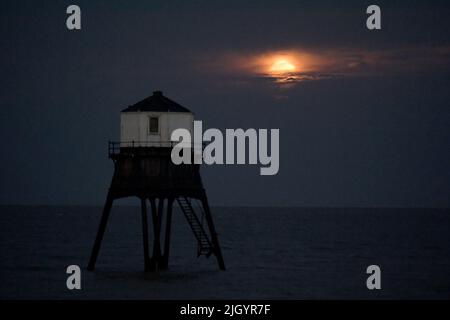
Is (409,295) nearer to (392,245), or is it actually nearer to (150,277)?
(150,277)

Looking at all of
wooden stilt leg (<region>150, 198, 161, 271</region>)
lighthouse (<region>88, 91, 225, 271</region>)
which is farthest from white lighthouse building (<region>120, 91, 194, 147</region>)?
wooden stilt leg (<region>150, 198, 161, 271</region>)

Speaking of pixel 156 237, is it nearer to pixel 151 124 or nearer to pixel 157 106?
pixel 151 124

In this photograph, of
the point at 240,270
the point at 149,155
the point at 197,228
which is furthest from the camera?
the point at 240,270

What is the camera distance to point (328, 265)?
80.6 m

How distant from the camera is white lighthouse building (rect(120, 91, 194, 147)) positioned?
190ft

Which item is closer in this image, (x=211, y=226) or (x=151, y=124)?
(x=151, y=124)

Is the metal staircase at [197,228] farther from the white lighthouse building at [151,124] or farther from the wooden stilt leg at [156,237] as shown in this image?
the white lighthouse building at [151,124]

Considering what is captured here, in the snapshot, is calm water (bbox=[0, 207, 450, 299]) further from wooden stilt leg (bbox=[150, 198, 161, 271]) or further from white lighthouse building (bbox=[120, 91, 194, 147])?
white lighthouse building (bbox=[120, 91, 194, 147])

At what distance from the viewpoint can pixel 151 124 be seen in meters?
58.0

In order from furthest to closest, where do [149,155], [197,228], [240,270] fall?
[240,270] < [197,228] < [149,155]

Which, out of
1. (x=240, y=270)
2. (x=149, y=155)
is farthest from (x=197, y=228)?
(x=240, y=270)

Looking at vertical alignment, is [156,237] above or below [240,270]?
above

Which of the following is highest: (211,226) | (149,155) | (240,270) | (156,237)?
(149,155)

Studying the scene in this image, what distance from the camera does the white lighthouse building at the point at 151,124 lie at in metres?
57.9
